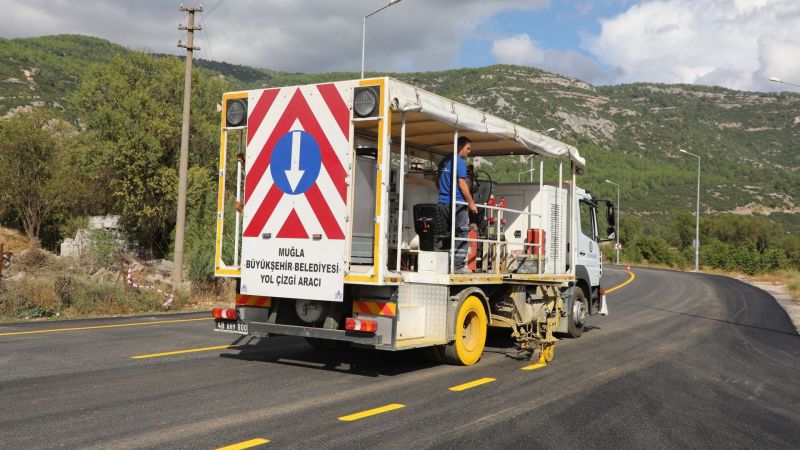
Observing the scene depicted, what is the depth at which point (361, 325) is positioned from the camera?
788 cm

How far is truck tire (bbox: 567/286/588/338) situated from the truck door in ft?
1.77

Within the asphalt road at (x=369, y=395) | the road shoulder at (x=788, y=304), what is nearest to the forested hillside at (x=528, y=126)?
the asphalt road at (x=369, y=395)

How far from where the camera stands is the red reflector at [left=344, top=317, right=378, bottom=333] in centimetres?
785

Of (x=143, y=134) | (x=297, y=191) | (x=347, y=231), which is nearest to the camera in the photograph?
(x=347, y=231)

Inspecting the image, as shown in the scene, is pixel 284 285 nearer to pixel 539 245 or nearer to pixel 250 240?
pixel 250 240

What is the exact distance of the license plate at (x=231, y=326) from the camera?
8695 mm

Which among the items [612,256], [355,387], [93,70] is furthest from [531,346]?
[612,256]

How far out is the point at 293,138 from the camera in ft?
27.9

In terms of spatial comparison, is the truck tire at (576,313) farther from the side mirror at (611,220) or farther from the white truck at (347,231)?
the white truck at (347,231)

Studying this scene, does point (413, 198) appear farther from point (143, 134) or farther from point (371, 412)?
point (143, 134)

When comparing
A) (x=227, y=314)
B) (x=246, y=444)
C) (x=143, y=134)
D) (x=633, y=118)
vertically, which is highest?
(x=633, y=118)

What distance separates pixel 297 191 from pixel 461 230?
7.33 feet

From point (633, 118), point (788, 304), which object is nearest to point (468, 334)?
point (788, 304)

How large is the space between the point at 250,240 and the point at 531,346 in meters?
4.27
